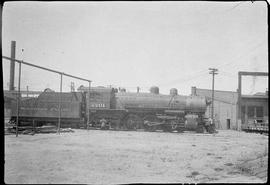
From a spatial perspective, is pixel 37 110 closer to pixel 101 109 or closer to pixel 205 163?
pixel 101 109

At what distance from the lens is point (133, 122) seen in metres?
23.2

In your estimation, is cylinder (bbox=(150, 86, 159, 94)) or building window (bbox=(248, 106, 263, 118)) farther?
building window (bbox=(248, 106, 263, 118))

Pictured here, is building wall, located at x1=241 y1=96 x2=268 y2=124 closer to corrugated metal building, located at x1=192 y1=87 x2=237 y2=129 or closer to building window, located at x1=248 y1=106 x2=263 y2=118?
building window, located at x1=248 y1=106 x2=263 y2=118

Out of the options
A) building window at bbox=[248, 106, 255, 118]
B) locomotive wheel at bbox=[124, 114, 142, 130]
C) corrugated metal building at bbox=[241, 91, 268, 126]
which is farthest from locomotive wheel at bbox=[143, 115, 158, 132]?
building window at bbox=[248, 106, 255, 118]

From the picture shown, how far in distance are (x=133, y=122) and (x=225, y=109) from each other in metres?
17.5

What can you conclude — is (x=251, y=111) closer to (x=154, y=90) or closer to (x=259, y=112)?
(x=259, y=112)

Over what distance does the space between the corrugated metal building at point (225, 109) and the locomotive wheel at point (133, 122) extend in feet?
48.3

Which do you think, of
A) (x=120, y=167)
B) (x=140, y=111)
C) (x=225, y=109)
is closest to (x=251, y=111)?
(x=225, y=109)

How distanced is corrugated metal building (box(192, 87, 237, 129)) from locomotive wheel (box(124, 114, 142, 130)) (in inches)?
580

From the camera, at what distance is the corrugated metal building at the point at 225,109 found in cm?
3481

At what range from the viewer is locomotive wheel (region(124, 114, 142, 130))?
2322cm

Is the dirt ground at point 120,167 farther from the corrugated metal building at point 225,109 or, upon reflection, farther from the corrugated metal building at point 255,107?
the corrugated metal building at point 225,109

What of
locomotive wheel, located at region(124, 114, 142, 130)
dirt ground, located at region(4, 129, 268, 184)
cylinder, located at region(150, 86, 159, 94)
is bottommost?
dirt ground, located at region(4, 129, 268, 184)

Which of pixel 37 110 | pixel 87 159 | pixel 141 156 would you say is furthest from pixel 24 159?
pixel 37 110
